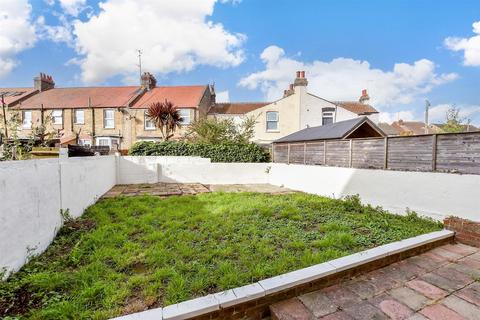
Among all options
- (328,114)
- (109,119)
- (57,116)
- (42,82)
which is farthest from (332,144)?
(42,82)

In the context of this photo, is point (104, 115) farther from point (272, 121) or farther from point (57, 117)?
point (272, 121)

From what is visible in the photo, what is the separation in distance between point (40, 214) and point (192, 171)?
9.05 m

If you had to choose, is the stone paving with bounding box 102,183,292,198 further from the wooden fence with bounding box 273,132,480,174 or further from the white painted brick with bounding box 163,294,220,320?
the white painted brick with bounding box 163,294,220,320

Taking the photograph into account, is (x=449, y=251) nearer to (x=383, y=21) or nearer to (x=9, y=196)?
(x=9, y=196)

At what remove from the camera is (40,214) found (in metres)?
3.78

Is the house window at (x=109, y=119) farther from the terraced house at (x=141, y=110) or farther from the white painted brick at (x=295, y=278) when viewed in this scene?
the white painted brick at (x=295, y=278)

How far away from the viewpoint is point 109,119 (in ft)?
68.1

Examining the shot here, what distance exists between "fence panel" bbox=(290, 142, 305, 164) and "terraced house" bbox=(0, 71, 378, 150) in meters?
6.50

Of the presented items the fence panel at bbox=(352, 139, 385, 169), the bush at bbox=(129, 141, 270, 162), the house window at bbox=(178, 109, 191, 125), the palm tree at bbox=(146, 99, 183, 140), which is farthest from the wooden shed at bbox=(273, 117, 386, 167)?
the house window at bbox=(178, 109, 191, 125)

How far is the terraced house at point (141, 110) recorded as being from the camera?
18.3 m

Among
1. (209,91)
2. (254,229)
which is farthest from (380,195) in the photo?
(209,91)

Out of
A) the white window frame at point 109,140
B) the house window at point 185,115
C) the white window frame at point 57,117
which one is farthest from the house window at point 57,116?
the house window at point 185,115

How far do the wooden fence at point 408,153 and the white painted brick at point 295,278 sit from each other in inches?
173

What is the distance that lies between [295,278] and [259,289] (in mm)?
484
